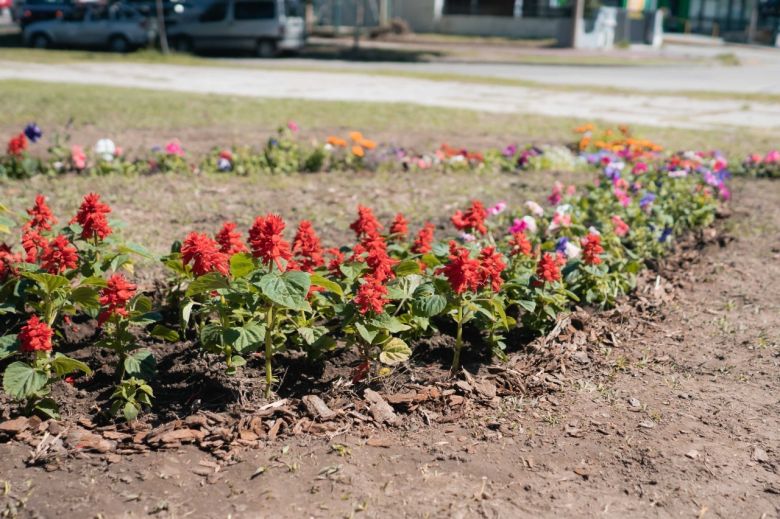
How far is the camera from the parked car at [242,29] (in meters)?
26.2

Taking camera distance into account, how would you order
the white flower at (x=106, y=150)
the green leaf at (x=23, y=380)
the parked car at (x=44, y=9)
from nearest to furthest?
the green leaf at (x=23, y=380) < the white flower at (x=106, y=150) < the parked car at (x=44, y=9)

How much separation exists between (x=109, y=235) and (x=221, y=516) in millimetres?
1721

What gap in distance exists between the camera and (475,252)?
405cm

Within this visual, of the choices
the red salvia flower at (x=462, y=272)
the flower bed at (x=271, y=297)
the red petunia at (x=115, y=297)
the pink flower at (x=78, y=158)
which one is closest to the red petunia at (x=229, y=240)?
the flower bed at (x=271, y=297)

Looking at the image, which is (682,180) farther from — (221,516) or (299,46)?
(299,46)

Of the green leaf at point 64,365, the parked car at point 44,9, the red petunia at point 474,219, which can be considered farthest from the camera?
the parked car at point 44,9

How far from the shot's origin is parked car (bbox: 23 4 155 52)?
85.7ft

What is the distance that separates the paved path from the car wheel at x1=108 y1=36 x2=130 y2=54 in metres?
5.40

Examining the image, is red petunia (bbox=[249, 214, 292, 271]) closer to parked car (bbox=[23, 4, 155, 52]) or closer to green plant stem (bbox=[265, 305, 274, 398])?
green plant stem (bbox=[265, 305, 274, 398])

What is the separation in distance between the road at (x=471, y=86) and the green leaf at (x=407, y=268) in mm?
9173

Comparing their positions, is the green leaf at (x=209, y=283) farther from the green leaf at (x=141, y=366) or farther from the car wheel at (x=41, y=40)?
the car wheel at (x=41, y=40)

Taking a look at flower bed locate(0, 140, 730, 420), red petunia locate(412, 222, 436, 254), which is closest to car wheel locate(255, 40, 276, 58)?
flower bed locate(0, 140, 730, 420)

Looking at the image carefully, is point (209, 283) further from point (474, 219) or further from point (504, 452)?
point (474, 219)

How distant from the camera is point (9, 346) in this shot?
331cm
